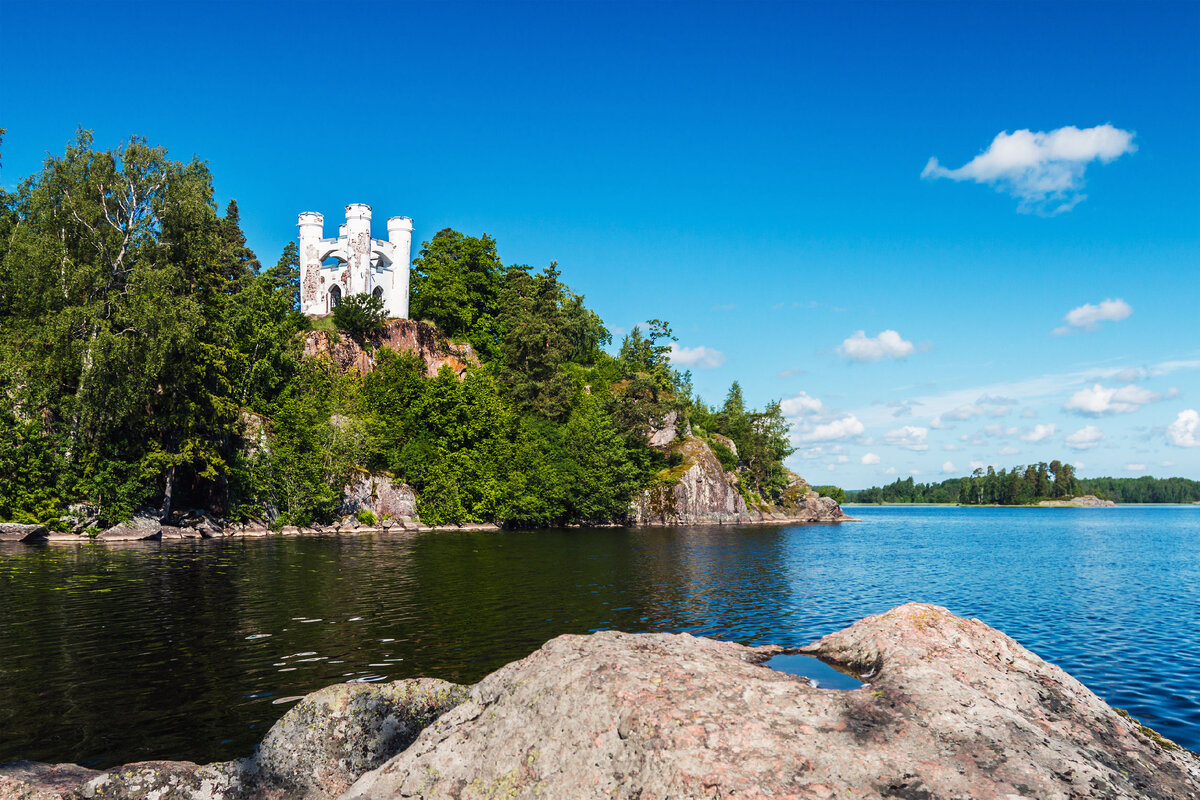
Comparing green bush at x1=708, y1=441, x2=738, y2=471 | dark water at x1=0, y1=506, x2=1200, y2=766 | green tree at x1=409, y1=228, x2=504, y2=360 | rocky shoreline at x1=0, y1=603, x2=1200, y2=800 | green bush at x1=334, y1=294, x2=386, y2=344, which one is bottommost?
dark water at x1=0, y1=506, x2=1200, y2=766

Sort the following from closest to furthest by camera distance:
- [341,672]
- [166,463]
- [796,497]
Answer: [341,672], [166,463], [796,497]

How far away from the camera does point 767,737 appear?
292 inches

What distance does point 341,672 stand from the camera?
1673 cm

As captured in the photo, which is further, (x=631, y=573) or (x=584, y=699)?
(x=631, y=573)

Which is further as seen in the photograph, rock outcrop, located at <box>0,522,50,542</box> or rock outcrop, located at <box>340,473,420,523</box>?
rock outcrop, located at <box>340,473,420,523</box>

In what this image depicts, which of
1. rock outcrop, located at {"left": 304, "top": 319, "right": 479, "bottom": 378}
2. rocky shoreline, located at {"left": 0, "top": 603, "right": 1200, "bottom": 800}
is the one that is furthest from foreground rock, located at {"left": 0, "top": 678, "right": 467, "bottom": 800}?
rock outcrop, located at {"left": 304, "top": 319, "right": 479, "bottom": 378}

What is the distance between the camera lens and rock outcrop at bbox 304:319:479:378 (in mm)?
85438

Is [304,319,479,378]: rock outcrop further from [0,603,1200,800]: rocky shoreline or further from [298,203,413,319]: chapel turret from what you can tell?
[0,603,1200,800]: rocky shoreline

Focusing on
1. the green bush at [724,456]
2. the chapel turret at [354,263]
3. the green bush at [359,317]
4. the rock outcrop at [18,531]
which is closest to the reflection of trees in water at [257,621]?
the rock outcrop at [18,531]

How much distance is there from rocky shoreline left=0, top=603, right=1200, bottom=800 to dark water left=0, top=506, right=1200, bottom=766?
10.8 ft

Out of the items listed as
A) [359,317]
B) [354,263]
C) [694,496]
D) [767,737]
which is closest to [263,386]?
[359,317]

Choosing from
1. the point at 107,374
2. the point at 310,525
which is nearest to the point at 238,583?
the point at 107,374

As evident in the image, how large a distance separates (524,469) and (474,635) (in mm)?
59804

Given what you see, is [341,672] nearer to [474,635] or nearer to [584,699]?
[474,635]
